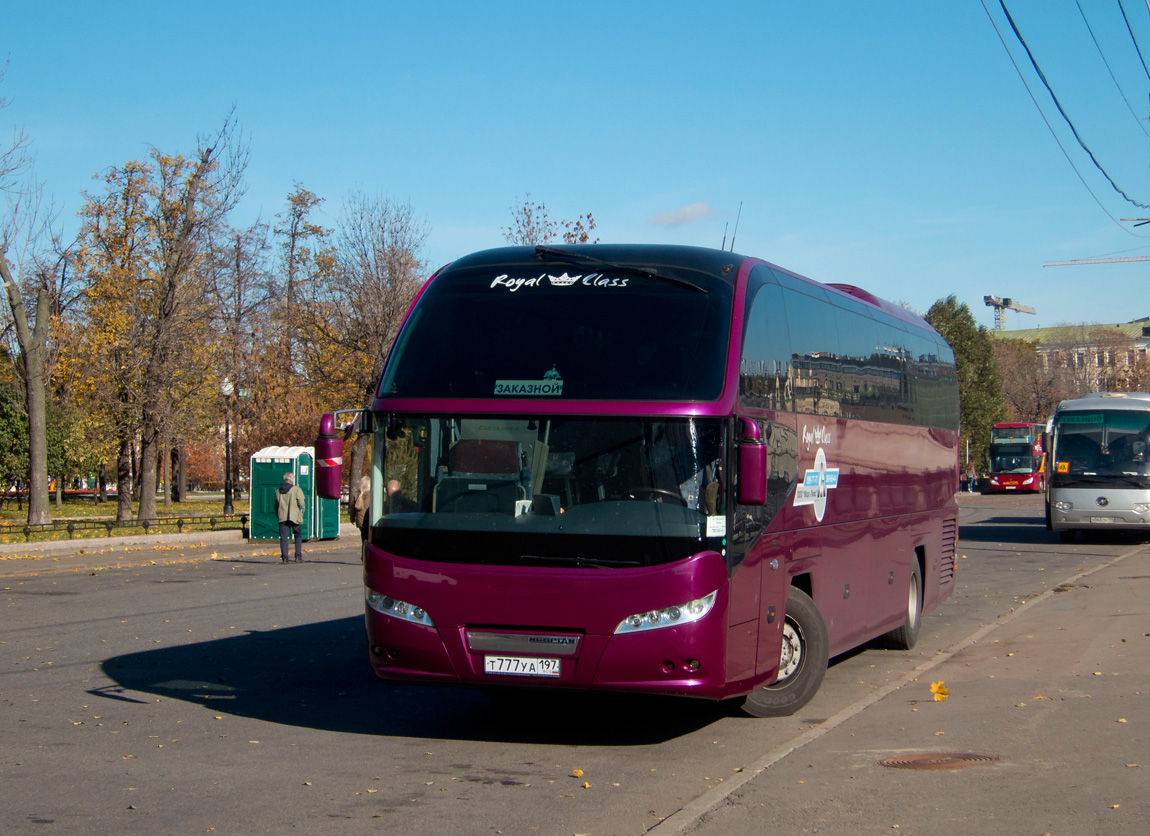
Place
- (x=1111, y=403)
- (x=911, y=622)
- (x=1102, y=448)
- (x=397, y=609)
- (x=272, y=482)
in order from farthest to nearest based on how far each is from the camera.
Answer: (x=272, y=482), (x=1111, y=403), (x=1102, y=448), (x=911, y=622), (x=397, y=609)

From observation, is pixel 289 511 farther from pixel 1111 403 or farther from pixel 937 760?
pixel 1111 403

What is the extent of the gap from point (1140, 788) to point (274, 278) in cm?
4847

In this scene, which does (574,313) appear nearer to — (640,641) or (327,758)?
(640,641)

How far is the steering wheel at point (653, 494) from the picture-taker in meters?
7.34

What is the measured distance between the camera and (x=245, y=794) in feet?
21.1

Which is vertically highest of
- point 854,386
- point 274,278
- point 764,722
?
point 274,278

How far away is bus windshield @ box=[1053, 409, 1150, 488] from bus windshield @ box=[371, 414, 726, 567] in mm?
21982

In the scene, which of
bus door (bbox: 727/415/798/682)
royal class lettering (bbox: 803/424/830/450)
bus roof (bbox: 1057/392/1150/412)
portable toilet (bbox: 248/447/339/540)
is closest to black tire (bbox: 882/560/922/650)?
royal class lettering (bbox: 803/424/830/450)

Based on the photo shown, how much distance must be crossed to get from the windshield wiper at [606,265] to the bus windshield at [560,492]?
113 cm

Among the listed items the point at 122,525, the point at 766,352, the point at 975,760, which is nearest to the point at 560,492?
the point at 766,352

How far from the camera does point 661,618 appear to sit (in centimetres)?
724

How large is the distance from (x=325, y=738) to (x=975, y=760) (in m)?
4.18

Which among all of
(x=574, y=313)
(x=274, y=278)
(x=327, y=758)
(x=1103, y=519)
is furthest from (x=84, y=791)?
(x=274, y=278)

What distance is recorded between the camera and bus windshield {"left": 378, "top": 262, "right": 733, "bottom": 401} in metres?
7.62
